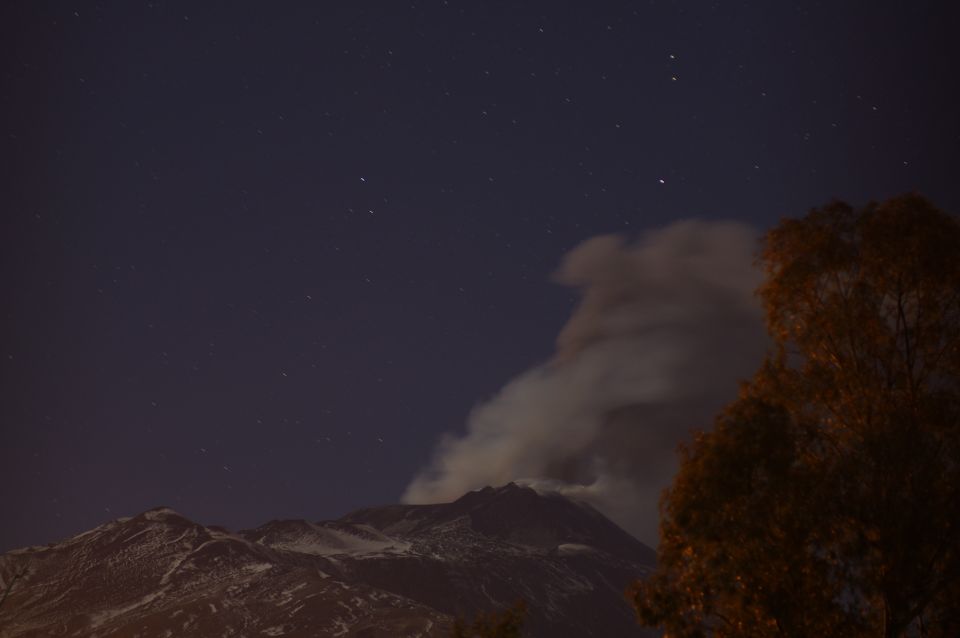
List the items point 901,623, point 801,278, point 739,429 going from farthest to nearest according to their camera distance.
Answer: point 801,278, point 739,429, point 901,623

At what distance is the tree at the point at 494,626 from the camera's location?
80.4 ft

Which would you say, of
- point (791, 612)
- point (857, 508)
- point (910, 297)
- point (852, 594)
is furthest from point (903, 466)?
point (910, 297)

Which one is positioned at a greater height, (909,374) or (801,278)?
(801,278)

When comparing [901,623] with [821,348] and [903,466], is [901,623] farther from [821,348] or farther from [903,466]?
[821,348]

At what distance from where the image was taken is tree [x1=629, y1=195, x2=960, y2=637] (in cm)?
1359

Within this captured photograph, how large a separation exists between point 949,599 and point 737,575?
3.82m

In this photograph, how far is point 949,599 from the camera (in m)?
13.7

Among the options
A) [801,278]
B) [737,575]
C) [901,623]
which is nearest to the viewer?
[901,623]

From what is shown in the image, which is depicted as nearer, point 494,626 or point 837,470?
point 837,470

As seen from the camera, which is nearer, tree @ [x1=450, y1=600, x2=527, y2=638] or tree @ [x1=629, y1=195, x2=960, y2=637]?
tree @ [x1=629, y1=195, x2=960, y2=637]

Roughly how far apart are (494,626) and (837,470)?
14.9 metres

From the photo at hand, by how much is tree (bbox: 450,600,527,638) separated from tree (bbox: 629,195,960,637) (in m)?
9.68

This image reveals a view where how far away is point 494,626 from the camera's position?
25250 mm

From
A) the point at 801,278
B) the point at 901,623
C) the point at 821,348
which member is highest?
the point at 801,278
